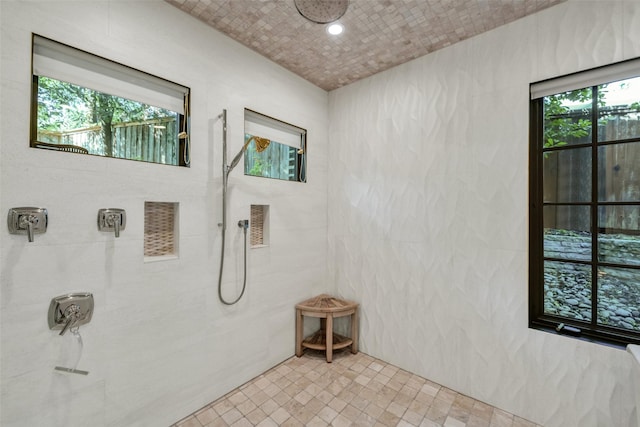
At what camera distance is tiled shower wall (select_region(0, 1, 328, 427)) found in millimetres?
1165

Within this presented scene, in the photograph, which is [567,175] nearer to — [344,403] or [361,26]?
[361,26]

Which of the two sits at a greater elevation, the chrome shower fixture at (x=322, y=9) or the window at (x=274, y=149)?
the chrome shower fixture at (x=322, y=9)

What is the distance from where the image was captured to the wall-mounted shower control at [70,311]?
1.24 metres

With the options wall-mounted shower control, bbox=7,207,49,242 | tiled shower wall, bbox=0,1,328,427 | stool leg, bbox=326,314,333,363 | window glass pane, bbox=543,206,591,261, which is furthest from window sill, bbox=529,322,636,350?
wall-mounted shower control, bbox=7,207,49,242

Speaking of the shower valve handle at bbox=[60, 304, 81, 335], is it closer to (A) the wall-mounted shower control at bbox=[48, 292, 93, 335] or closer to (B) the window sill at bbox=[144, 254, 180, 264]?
(A) the wall-mounted shower control at bbox=[48, 292, 93, 335]

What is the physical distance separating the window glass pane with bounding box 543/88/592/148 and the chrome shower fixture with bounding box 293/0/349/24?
142cm

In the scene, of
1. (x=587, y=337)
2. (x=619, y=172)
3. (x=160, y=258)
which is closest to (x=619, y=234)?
(x=619, y=172)

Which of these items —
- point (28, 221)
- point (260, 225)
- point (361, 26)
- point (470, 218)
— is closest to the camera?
point (28, 221)

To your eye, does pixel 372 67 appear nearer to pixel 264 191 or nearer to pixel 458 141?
pixel 458 141

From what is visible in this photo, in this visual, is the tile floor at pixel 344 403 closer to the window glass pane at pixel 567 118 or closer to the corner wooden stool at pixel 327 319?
the corner wooden stool at pixel 327 319

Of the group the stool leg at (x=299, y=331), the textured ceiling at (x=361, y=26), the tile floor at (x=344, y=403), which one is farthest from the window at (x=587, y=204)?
the stool leg at (x=299, y=331)

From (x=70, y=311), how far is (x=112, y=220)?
17.8 inches

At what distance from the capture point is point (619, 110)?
154cm

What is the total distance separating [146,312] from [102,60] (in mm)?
1371
